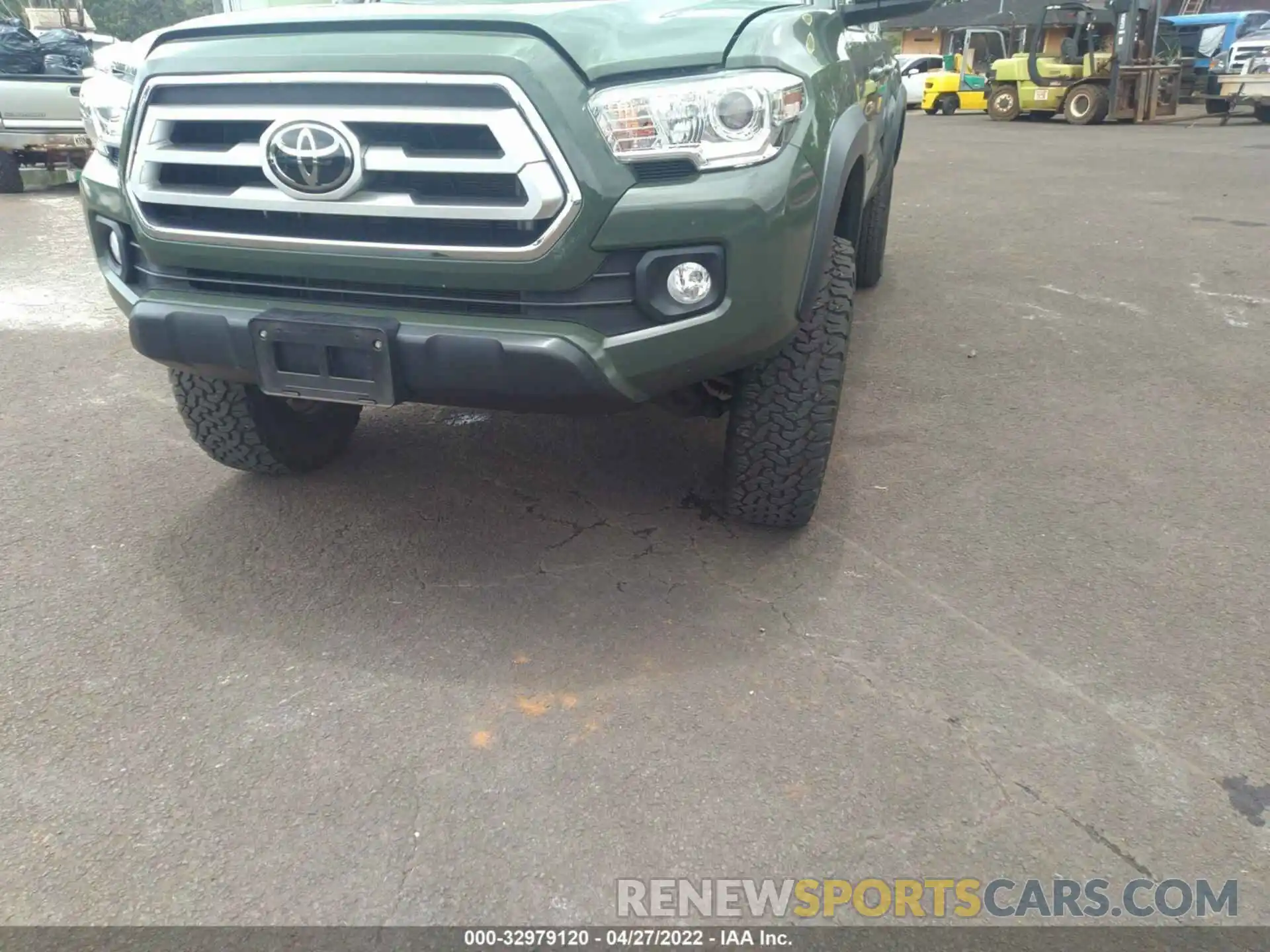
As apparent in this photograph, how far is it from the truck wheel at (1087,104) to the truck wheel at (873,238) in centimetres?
1527

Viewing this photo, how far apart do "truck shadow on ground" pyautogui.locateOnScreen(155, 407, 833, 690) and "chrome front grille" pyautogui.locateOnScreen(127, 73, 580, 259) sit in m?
0.96

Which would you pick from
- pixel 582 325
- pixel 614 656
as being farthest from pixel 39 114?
pixel 614 656

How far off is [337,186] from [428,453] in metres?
1.49

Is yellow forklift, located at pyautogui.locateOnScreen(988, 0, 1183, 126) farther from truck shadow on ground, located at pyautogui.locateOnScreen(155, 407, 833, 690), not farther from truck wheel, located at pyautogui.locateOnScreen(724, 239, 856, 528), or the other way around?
truck wheel, located at pyautogui.locateOnScreen(724, 239, 856, 528)

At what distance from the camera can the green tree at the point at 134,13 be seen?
30.9m

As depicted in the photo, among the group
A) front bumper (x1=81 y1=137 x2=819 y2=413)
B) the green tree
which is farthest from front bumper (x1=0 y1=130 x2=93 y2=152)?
the green tree

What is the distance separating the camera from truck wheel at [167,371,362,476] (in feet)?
10.0

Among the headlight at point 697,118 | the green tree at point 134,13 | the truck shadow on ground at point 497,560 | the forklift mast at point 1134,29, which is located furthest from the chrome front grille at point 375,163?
the green tree at point 134,13

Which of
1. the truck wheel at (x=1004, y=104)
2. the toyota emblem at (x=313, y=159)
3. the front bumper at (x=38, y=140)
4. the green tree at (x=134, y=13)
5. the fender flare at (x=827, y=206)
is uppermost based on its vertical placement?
the green tree at (x=134, y=13)

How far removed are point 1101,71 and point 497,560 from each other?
19.6m

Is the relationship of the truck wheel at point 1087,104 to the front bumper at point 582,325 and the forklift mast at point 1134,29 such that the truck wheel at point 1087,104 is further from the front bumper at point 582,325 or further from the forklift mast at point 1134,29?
the front bumper at point 582,325

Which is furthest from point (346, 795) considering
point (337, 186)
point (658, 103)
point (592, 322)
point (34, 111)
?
point (34, 111)

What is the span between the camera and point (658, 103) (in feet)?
7.04

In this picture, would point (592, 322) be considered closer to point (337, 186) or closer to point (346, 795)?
point (337, 186)
